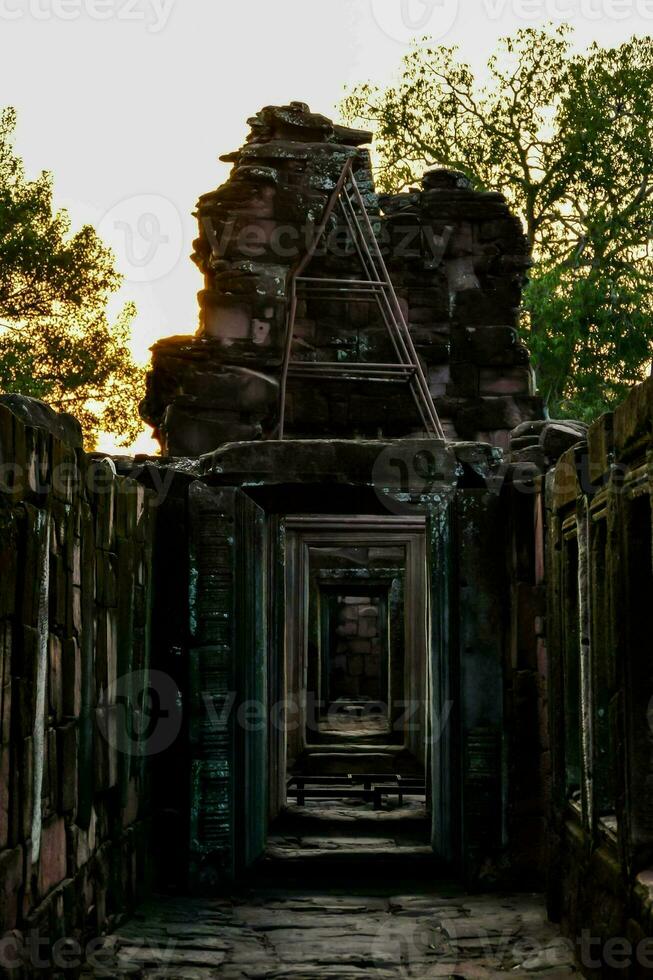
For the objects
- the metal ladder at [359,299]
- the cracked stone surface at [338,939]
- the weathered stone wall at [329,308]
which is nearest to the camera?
the cracked stone surface at [338,939]

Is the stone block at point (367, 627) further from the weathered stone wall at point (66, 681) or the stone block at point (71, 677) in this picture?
the stone block at point (71, 677)

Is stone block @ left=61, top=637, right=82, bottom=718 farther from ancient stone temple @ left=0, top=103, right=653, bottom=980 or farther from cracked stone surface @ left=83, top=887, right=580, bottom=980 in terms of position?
cracked stone surface @ left=83, top=887, right=580, bottom=980

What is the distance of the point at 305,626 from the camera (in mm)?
13180

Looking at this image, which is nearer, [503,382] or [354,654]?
[503,382]

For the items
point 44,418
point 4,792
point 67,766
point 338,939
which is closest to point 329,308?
point 338,939

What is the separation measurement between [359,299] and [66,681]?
6.87 meters

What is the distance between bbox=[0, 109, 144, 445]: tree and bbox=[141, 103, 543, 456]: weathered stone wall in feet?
25.5

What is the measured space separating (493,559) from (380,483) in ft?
2.64

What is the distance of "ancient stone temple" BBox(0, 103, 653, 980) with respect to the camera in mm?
4652

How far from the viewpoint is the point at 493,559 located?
24.9 ft

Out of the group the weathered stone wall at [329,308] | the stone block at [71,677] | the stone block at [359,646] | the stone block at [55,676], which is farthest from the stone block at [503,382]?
the stone block at [359,646]

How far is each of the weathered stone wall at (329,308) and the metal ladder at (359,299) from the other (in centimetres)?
9

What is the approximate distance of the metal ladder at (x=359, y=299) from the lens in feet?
36.2

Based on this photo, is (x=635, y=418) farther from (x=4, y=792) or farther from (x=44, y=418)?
(x=4, y=792)
